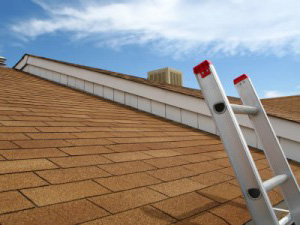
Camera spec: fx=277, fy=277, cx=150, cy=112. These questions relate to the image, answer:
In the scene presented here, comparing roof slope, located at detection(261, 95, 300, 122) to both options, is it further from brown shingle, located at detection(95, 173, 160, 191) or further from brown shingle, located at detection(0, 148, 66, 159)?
brown shingle, located at detection(0, 148, 66, 159)

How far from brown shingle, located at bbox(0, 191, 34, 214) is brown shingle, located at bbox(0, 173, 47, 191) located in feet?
0.21

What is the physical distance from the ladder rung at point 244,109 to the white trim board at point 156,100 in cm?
185

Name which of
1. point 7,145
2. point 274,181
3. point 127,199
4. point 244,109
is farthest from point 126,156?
point 274,181

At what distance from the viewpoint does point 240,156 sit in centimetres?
125

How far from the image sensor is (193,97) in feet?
12.8

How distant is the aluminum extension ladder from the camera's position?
1225mm

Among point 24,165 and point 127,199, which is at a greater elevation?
point 24,165

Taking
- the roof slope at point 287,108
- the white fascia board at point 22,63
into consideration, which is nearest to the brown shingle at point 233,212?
the roof slope at point 287,108

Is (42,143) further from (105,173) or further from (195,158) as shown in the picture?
(195,158)

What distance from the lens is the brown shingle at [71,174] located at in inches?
59.7

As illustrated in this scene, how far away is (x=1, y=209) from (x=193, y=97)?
3076 millimetres

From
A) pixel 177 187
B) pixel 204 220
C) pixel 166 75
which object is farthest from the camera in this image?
pixel 166 75

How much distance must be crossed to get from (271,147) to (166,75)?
12.2 meters

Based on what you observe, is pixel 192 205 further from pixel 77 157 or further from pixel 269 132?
pixel 77 157
